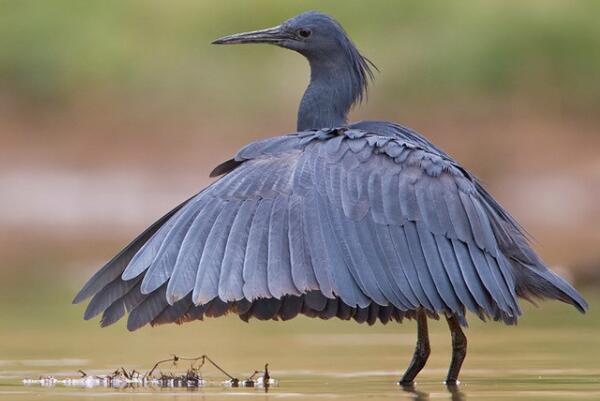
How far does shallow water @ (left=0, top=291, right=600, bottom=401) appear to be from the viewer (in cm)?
762

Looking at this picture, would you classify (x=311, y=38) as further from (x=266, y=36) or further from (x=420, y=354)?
(x=420, y=354)

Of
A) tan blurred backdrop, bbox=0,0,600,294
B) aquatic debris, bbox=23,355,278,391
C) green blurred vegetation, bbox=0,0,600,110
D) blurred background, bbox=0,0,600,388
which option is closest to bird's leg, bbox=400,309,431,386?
aquatic debris, bbox=23,355,278,391

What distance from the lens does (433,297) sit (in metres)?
7.67

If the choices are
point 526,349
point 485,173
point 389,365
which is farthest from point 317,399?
point 485,173

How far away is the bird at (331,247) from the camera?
744 cm

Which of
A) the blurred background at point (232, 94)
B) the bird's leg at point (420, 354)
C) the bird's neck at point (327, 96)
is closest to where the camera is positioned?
the bird's leg at point (420, 354)

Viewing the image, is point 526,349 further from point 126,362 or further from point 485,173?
point 485,173

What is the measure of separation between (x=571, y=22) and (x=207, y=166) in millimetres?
5098

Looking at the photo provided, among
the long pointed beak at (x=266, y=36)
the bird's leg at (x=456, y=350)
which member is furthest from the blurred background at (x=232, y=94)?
the bird's leg at (x=456, y=350)

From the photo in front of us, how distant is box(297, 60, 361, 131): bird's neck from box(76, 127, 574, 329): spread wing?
50.4 inches

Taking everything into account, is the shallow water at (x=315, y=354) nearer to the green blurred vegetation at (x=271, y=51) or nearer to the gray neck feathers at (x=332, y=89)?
the gray neck feathers at (x=332, y=89)

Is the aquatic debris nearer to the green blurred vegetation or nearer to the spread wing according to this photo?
the spread wing

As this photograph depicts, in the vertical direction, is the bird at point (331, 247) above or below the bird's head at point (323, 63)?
below

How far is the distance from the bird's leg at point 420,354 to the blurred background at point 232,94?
35.8ft
